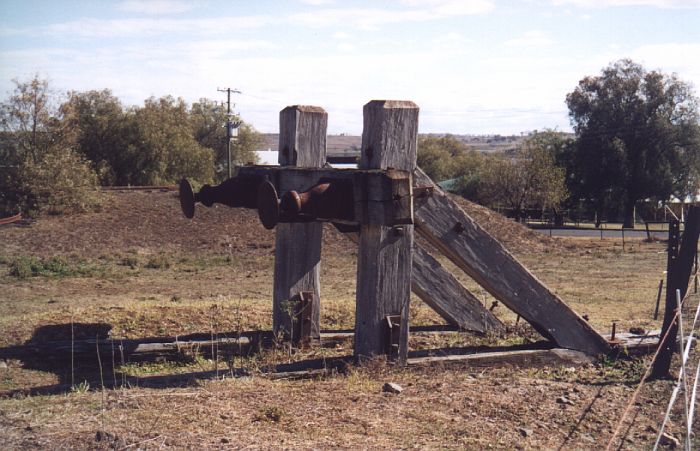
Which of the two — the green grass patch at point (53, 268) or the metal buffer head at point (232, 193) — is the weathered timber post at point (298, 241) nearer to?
the metal buffer head at point (232, 193)

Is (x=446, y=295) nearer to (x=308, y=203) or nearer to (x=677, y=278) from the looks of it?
(x=677, y=278)

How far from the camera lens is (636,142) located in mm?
48781

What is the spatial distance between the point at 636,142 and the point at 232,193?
46513 mm

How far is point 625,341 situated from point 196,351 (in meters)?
3.76

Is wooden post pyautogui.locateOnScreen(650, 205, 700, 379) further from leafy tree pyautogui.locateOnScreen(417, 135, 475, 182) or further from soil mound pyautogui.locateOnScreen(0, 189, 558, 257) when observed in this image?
leafy tree pyautogui.locateOnScreen(417, 135, 475, 182)

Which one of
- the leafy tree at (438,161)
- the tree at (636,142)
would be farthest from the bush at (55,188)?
the leafy tree at (438,161)

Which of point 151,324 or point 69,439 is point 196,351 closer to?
point 151,324

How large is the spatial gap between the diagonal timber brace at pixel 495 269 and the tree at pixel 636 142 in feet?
143

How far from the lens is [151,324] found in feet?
26.4

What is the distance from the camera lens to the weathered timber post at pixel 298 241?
22.3 ft

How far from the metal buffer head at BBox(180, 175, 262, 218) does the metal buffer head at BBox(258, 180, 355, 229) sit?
2.91 feet

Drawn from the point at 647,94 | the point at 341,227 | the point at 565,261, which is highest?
the point at 647,94

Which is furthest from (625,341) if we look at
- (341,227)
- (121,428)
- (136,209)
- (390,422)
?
(136,209)

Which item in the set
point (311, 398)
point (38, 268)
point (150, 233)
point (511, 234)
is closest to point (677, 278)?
point (311, 398)
